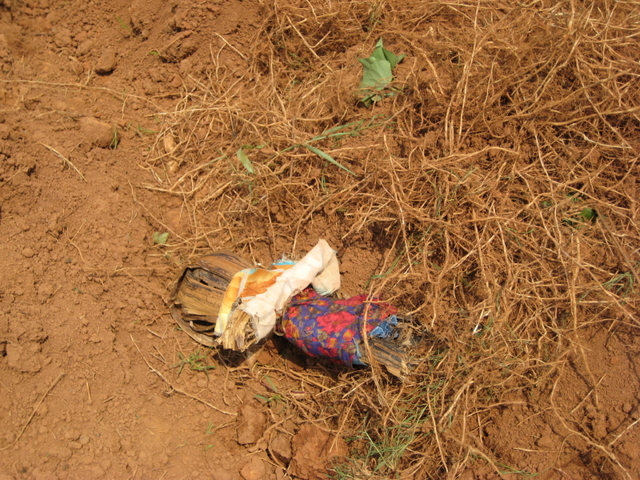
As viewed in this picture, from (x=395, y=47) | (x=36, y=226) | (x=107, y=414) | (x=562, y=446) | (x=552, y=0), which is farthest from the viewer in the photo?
(x=395, y=47)

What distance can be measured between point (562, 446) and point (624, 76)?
1551 mm

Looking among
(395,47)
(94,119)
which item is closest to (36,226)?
(94,119)

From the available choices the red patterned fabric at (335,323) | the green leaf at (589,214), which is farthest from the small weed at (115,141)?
the green leaf at (589,214)

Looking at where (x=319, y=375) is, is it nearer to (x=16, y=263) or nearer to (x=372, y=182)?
(x=372, y=182)

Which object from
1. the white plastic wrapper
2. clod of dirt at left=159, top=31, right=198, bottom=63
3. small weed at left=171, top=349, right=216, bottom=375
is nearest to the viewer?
the white plastic wrapper

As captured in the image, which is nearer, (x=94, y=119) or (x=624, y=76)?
(x=624, y=76)

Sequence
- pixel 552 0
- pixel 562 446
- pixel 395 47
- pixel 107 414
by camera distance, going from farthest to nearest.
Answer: pixel 395 47 → pixel 552 0 → pixel 107 414 → pixel 562 446

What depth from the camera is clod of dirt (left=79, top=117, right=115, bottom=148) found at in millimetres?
2342

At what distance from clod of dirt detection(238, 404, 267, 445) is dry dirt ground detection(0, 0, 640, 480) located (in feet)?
0.04

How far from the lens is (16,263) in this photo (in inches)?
79.2

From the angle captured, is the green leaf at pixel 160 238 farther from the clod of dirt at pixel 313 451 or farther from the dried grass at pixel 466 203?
the clod of dirt at pixel 313 451

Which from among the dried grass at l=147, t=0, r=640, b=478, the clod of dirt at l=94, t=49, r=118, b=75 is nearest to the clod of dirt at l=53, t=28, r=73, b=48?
Result: the clod of dirt at l=94, t=49, r=118, b=75

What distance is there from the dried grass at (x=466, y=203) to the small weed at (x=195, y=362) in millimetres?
419

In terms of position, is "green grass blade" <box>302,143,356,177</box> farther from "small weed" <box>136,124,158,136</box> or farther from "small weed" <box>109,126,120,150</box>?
"small weed" <box>109,126,120,150</box>
